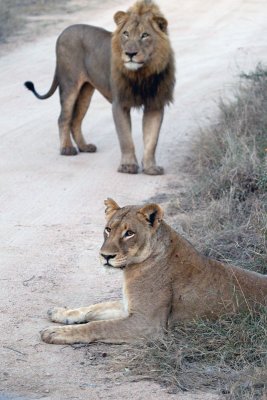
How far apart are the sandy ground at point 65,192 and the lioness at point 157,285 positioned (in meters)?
0.12

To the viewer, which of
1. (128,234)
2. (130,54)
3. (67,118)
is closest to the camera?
(128,234)

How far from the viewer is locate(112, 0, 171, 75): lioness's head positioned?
348 inches

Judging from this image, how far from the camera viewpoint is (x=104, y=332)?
16.9ft

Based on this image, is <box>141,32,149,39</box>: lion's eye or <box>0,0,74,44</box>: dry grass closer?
<box>141,32,149,39</box>: lion's eye

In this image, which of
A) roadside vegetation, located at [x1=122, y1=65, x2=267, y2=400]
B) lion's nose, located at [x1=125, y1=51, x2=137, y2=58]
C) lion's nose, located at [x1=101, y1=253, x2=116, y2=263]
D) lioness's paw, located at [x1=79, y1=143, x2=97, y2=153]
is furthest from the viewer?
lioness's paw, located at [x1=79, y1=143, x2=97, y2=153]

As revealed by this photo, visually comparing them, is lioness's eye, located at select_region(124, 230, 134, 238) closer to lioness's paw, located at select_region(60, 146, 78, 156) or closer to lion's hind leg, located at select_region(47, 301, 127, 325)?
lion's hind leg, located at select_region(47, 301, 127, 325)

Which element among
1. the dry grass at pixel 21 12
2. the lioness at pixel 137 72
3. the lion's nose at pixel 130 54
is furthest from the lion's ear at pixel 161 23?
the dry grass at pixel 21 12

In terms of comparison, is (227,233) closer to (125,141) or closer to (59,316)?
(59,316)

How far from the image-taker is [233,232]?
261 inches

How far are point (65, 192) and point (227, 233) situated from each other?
2.03m

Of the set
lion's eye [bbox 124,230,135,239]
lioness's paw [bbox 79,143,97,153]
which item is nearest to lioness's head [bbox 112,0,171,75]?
lioness's paw [bbox 79,143,97,153]

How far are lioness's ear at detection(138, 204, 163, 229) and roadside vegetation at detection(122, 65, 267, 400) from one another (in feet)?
1.75

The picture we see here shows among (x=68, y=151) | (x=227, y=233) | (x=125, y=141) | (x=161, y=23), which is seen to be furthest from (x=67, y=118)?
(x=227, y=233)

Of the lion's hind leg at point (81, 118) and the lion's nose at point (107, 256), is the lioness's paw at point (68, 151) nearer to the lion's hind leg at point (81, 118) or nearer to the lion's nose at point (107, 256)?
the lion's hind leg at point (81, 118)
